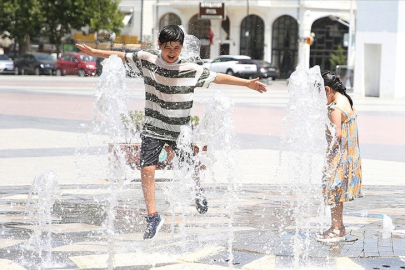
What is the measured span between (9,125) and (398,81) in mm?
18029

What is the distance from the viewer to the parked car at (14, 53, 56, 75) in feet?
142

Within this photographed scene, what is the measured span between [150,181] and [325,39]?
48.9 meters

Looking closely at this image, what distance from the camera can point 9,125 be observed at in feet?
51.0

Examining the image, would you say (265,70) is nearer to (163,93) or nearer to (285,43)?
(285,43)

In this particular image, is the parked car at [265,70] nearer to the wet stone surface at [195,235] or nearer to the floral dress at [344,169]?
the wet stone surface at [195,235]

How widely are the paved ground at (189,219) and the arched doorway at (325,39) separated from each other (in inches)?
1592

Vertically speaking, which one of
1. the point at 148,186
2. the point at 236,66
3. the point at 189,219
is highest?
the point at 236,66

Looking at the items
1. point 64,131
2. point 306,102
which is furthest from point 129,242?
point 64,131

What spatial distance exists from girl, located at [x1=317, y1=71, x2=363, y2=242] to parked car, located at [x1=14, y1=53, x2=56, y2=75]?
37858mm

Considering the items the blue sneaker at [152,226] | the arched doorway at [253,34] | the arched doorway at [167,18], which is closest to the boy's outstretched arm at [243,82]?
the blue sneaker at [152,226]

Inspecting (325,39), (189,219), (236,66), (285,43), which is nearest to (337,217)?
(189,219)

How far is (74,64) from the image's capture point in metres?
41.4

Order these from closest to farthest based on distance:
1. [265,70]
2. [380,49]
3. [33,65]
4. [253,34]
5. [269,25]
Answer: [380,49], [33,65], [265,70], [269,25], [253,34]

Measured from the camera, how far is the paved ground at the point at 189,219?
18.8ft
